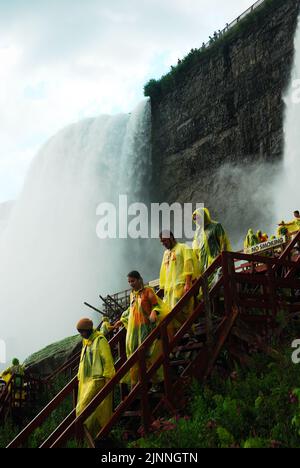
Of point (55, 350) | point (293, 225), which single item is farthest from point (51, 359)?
point (293, 225)

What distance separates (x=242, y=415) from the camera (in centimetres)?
579

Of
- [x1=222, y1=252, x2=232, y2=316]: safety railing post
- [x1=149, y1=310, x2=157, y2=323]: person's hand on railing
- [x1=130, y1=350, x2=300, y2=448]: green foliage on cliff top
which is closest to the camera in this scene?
[x1=130, y1=350, x2=300, y2=448]: green foliage on cliff top

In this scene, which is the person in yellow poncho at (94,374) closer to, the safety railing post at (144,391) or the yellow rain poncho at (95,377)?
the yellow rain poncho at (95,377)

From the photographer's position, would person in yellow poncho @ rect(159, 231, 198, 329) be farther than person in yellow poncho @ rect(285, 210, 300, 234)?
No

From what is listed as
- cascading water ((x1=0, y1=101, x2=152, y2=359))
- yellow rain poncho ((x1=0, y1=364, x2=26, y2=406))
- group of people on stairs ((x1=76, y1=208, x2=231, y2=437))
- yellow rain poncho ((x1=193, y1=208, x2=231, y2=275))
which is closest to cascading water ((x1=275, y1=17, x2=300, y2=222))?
cascading water ((x1=0, y1=101, x2=152, y2=359))

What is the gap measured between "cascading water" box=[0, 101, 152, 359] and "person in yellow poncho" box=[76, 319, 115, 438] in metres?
29.5

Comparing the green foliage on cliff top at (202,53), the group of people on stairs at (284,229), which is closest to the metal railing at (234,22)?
the green foliage on cliff top at (202,53)

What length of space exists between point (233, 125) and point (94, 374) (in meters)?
26.9

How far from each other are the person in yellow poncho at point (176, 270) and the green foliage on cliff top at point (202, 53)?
26.0m

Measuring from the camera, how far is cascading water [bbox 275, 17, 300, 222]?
27.5 meters

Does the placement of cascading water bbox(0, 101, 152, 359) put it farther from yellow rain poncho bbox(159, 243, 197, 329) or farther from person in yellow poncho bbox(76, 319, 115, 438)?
person in yellow poncho bbox(76, 319, 115, 438)

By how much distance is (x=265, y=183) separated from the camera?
30.0m
